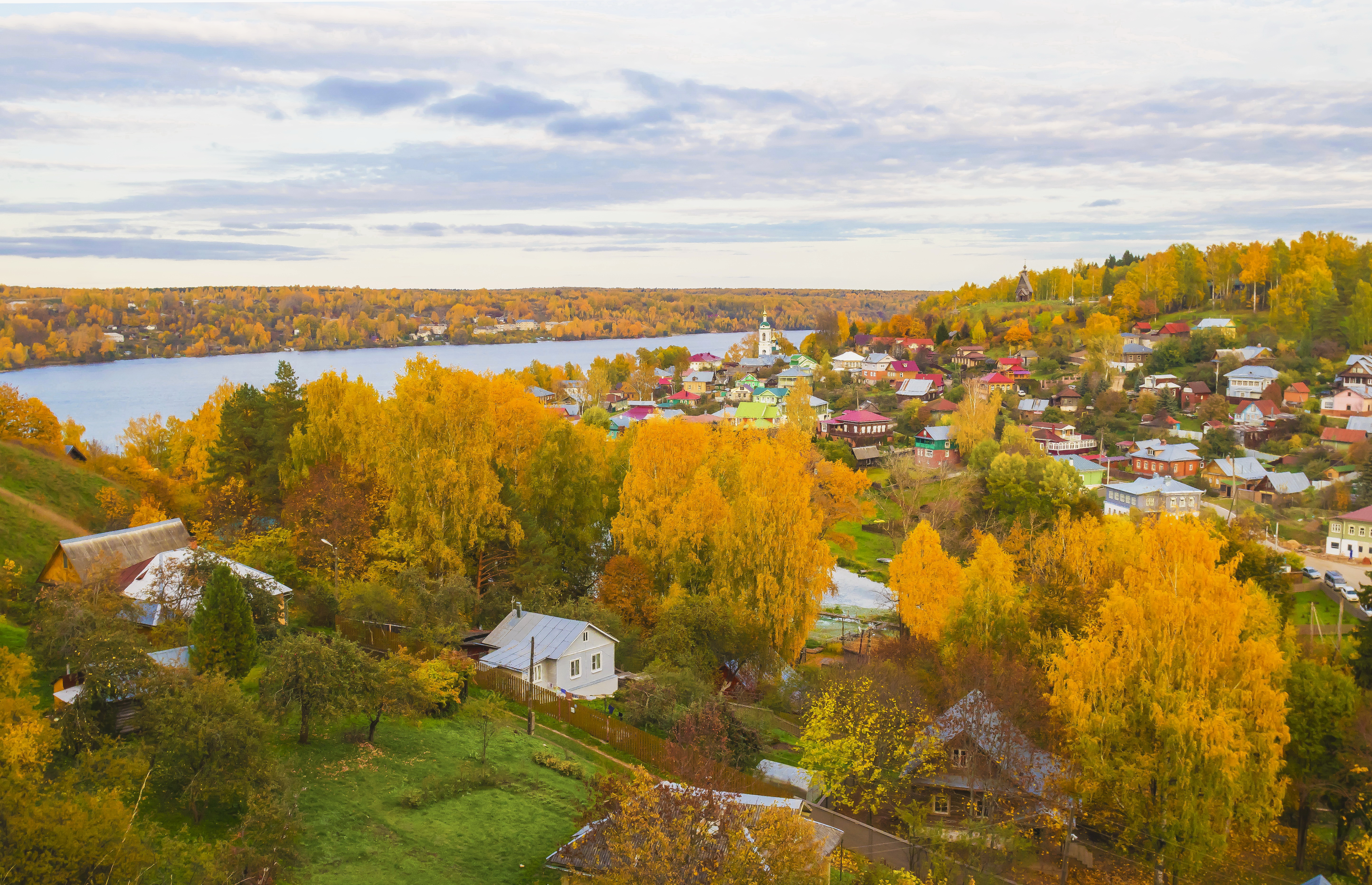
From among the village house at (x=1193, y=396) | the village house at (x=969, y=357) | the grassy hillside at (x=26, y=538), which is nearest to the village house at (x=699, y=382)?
the village house at (x=969, y=357)

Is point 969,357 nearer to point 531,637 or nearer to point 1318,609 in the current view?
point 1318,609

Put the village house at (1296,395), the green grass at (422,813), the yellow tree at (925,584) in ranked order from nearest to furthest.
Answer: the green grass at (422,813)
the yellow tree at (925,584)
the village house at (1296,395)

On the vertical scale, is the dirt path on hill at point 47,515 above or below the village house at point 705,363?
below

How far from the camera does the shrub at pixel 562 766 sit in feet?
65.2

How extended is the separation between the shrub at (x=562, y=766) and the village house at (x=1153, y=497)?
50982 mm

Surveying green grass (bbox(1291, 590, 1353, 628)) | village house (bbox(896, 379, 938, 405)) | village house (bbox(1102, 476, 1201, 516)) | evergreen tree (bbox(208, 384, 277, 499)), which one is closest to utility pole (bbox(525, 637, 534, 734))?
evergreen tree (bbox(208, 384, 277, 499))

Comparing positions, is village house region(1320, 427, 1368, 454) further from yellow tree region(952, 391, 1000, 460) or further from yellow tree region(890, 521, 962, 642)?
yellow tree region(890, 521, 962, 642)

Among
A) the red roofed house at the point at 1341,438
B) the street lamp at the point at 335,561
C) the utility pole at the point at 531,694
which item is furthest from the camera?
the red roofed house at the point at 1341,438

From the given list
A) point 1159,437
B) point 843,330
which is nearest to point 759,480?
point 1159,437

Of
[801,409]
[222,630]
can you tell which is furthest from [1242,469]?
[222,630]

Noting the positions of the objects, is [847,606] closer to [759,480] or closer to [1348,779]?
[759,480]

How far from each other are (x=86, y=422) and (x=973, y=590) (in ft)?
285

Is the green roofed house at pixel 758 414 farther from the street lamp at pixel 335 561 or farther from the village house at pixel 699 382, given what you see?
the street lamp at pixel 335 561

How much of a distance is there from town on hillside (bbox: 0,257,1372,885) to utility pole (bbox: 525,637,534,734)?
0.27 m
